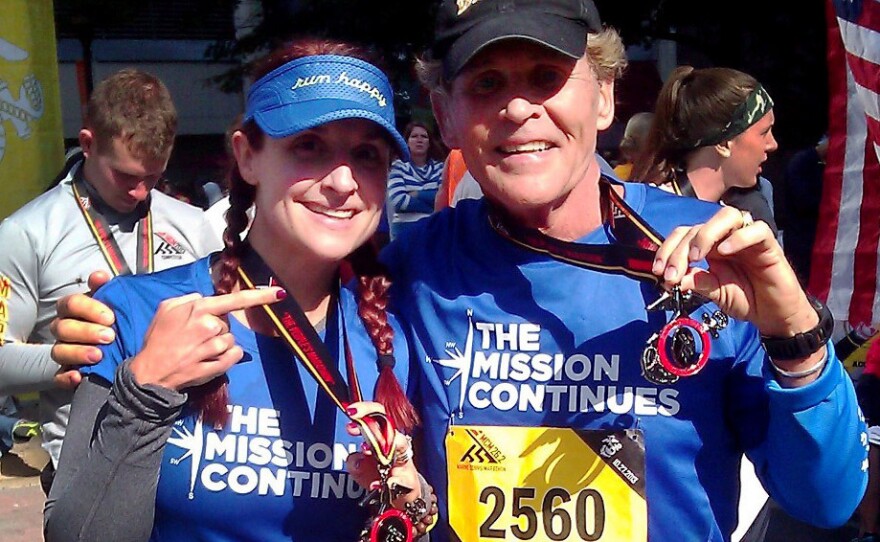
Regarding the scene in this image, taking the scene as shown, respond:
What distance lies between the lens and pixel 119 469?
1797mm

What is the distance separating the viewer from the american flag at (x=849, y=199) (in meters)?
3.59

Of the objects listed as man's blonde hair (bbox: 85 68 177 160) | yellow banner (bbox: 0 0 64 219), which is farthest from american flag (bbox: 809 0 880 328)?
yellow banner (bbox: 0 0 64 219)

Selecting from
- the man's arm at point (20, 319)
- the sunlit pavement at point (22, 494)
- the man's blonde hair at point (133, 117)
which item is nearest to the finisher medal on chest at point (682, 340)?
the man's arm at point (20, 319)

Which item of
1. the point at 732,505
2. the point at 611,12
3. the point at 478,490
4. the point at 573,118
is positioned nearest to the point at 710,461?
the point at 732,505

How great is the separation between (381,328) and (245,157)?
1.49ft

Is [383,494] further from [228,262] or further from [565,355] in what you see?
[228,262]

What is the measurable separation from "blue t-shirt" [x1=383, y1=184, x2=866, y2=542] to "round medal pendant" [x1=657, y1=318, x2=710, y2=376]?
0.13m

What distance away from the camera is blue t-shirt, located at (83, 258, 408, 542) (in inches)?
78.1

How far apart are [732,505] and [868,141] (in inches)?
80.0

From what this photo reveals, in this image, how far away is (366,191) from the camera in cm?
212

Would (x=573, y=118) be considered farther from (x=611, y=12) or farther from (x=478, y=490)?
(x=611, y=12)

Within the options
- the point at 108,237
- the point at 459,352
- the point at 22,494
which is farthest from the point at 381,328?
the point at 22,494

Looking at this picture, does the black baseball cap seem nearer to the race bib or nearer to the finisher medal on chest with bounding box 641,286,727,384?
the finisher medal on chest with bounding box 641,286,727,384

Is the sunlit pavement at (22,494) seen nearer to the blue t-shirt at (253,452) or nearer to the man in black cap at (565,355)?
the blue t-shirt at (253,452)
